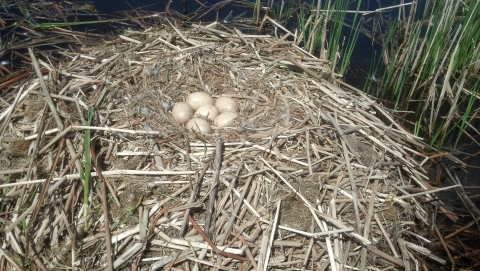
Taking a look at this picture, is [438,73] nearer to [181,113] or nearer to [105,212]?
[181,113]

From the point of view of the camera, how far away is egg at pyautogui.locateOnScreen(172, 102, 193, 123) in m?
2.85

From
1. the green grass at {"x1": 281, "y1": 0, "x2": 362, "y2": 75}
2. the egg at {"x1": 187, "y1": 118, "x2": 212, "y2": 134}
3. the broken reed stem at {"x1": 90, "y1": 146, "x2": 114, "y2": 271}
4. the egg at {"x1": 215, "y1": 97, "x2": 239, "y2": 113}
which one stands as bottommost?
the broken reed stem at {"x1": 90, "y1": 146, "x2": 114, "y2": 271}

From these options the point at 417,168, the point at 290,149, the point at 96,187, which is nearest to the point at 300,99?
the point at 290,149

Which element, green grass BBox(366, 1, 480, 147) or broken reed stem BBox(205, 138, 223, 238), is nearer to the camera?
broken reed stem BBox(205, 138, 223, 238)

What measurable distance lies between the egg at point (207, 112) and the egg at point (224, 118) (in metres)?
0.05

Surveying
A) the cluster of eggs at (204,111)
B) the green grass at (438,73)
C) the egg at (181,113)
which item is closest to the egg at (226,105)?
the cluster of eggs at (204,111)

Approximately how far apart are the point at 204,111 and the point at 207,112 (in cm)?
2

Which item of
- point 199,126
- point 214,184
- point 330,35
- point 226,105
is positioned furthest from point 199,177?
point 330,35

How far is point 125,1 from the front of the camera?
4074mm

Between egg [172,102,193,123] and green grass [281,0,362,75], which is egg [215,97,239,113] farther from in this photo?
green grass [281,0,362,75]

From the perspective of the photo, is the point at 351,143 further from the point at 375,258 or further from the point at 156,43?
the point at 156,43

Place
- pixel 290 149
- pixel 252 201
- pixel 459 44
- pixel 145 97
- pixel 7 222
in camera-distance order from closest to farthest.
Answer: pixel 7 222, pixel 252 201, pixel 290 149, pixel 145 97, pixel 459 44

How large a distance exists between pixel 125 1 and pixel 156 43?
0.96 m

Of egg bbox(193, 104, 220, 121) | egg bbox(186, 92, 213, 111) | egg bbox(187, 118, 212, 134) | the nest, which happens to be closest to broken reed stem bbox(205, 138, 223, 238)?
the nest
